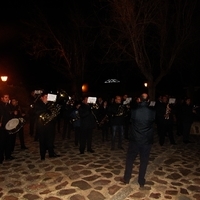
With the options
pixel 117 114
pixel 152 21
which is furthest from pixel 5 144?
pixel 152 21

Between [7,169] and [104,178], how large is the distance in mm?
2946

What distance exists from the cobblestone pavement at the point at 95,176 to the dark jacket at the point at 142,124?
1.24 metres

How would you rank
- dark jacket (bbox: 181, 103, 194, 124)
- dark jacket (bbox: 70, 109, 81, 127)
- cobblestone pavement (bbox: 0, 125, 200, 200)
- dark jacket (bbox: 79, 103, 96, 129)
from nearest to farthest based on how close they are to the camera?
cobblestone pavement (bbox: 0, 125, 200, 200) < dark jacket (bbox: 79, 103, 96, 129) < dark jacket (bbox: 70, 109, 81, 127) < dark jacket (bbox: 181, 103, 194, 124)

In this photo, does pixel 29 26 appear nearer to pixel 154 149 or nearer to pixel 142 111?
pixel 154 149

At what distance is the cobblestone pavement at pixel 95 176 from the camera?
212 inches

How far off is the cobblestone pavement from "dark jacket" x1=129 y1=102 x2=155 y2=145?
1237 mm

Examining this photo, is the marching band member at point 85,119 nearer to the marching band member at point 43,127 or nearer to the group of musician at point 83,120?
the group of musician at point 83,120

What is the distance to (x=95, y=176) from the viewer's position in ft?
21.1

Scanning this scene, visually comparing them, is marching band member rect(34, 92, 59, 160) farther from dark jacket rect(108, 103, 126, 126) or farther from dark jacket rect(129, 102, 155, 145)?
dark jacket rect(129, 102, 155, 145)

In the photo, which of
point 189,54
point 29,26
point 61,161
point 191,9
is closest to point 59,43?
point 29,26

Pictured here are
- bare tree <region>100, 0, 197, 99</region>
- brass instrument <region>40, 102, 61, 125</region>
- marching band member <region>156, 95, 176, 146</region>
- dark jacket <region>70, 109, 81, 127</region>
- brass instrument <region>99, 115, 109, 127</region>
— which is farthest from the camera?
bare tree <region>100, 0, 197, 99</region>

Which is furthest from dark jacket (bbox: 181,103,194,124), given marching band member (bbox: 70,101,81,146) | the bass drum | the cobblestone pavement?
the bass drum

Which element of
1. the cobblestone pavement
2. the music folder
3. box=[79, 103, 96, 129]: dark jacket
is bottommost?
the cobblestone pavement

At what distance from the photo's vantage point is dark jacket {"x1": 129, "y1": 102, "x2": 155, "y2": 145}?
18.0 feet
